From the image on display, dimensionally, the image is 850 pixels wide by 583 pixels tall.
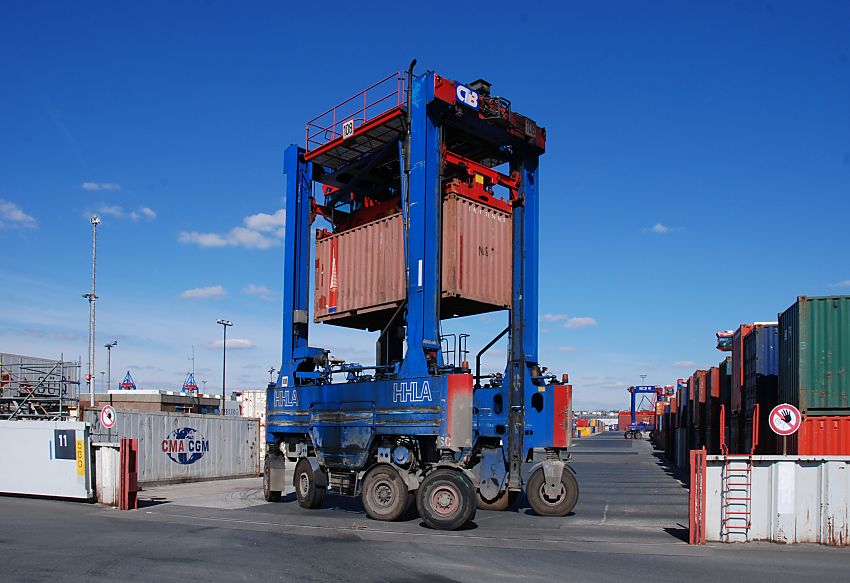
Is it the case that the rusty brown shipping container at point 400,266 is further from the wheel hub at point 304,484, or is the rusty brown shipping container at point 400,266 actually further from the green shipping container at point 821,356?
the green shipping container at point 821,356

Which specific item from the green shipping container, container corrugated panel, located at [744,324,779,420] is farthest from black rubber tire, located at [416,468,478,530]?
container corrugated panel, located at [744,324,779,420]

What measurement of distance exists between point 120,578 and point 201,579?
108cm

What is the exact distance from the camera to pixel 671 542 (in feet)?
46.7

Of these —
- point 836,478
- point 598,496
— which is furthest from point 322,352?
point 836,478

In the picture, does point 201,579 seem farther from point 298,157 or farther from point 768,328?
point 768,328

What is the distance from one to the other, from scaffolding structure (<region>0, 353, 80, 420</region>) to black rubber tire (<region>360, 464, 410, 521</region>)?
54.3ft

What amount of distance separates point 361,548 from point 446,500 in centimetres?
310

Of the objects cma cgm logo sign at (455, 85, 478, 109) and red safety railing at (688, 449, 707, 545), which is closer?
red safety railing at (688, 449, 707, 545)

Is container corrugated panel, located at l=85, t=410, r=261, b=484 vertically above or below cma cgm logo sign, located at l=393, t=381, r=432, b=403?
below

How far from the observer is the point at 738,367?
24.1m

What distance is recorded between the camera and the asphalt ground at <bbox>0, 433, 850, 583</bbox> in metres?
10.9

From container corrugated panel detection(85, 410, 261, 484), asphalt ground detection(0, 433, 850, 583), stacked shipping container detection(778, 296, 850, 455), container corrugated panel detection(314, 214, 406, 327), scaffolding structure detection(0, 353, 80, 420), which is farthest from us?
scaffolding structure detection(0, 353, 80, 420)

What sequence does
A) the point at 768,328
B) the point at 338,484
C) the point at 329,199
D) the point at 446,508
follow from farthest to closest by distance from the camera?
the point at 329,199 < the point at 768,328 < the point at 338,484 < the point at 446,508

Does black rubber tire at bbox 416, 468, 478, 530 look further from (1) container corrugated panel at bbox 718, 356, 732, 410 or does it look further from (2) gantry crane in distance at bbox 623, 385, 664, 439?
(2) gantry crane in distance at bbox 623, 385, 664, 439
